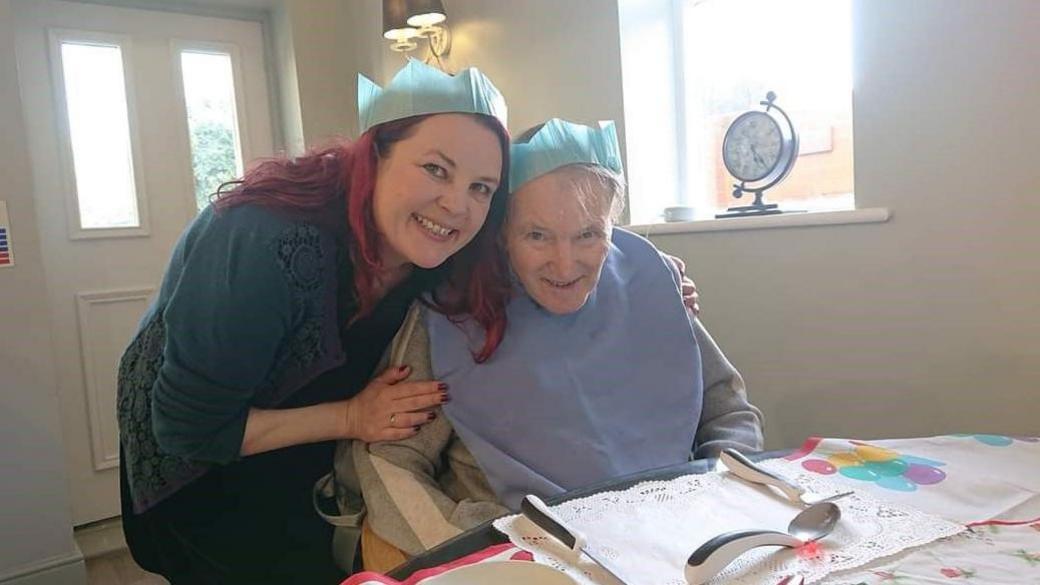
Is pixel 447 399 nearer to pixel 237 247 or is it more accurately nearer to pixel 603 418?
pixel 603 418

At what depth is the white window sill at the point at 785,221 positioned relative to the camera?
5.11 ft

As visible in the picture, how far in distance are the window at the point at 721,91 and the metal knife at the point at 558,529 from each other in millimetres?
1401

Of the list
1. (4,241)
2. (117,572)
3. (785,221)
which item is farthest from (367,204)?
(117,572)

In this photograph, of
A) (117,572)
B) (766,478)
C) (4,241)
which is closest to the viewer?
(766,478)

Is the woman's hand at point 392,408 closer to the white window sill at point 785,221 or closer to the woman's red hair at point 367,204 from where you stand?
the woman's red hair at point 367,204

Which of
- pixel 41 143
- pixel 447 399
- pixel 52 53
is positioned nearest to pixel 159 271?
pixel 41 143

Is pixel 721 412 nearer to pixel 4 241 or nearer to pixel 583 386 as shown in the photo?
pixel 583 386

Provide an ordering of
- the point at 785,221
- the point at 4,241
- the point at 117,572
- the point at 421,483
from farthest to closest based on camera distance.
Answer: the point at 117,572
the point at 4,241
the point at 785,221
the point at 421,483

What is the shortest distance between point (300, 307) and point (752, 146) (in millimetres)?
1332

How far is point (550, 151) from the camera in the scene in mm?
1130

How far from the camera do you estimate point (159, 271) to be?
9.25 feet

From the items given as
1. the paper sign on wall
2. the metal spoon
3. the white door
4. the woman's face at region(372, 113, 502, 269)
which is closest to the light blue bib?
the woman's face at region(372, 113, 502, 269)

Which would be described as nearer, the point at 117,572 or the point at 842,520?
the point at 842,520

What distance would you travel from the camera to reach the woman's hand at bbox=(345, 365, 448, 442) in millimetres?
1041
